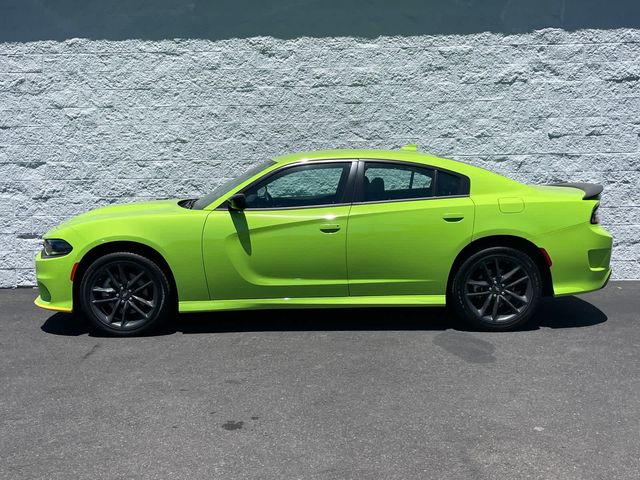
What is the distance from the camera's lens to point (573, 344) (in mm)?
5633

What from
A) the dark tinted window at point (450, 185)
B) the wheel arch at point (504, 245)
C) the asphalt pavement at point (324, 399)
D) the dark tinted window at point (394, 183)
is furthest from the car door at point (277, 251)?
the wheel arch at point (504, 245)

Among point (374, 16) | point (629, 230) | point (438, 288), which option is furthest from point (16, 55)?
point (629, 230)

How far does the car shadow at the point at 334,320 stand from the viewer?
20.3 feet

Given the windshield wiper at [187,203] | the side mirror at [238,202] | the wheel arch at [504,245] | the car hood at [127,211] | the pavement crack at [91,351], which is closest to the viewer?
the pavement crack at [91,351]

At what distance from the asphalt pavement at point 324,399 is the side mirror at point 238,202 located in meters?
1.08

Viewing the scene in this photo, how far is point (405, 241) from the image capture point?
5.91 m

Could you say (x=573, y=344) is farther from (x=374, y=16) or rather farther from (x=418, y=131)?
(x=374, y=16)

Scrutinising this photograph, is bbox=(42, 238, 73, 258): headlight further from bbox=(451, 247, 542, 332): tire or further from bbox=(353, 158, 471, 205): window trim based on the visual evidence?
bbox=(451, 247, 542, 332): tire

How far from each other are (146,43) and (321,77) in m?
2.03

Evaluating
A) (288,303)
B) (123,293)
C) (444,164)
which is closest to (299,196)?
(288,303)

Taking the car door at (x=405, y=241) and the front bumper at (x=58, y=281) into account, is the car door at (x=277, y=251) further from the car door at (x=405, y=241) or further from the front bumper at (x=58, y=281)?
the front bumper at (x=58, y=281)

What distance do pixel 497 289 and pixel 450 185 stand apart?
976 millimetres

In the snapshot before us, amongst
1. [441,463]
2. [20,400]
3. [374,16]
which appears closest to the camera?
[441,463]

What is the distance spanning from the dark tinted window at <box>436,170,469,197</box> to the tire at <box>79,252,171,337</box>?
97.1 inches
